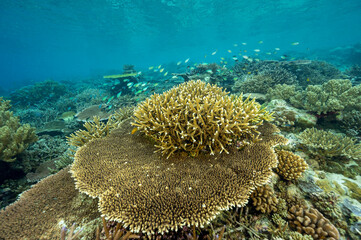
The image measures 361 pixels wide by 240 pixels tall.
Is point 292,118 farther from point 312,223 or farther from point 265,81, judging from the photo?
point 265,81

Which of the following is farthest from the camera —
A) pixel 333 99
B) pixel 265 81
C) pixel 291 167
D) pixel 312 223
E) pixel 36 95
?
pixel 36 95

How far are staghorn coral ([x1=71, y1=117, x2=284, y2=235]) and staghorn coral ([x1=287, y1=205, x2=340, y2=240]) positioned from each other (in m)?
1.02

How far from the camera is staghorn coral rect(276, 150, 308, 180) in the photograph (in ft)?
10.3

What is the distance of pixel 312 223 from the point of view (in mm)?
2631

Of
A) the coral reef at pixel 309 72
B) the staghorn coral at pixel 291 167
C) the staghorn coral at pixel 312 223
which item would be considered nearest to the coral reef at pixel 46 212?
the staghorn coral at pixel 312 223

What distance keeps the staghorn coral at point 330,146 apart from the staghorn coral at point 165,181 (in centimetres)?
174

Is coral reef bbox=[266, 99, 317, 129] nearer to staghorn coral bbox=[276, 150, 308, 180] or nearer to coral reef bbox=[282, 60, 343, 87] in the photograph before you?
staghorn coral bbox=[276, 150, 308, 180]

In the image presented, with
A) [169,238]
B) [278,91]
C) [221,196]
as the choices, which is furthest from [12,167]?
[278,91]

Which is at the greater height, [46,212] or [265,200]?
[265,200]

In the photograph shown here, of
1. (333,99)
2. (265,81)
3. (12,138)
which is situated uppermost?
(265,81)

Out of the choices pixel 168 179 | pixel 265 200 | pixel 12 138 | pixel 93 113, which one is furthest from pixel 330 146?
pixel 93 113

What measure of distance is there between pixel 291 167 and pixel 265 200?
102cm

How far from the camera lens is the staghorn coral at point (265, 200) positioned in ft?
9.43

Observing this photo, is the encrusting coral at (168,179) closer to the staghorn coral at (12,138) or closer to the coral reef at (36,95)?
the staghorn coral at (12,138)
